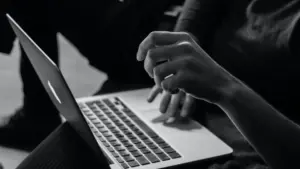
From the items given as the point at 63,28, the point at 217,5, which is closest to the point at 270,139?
the point at 217,5

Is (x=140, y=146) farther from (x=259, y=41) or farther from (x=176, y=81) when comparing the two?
(x=259, y=41)

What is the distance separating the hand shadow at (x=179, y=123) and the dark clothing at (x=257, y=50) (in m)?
0.05

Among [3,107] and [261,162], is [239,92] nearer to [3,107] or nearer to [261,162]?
[261,162]

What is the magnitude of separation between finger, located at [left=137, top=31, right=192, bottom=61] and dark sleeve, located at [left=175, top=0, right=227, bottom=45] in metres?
0.41

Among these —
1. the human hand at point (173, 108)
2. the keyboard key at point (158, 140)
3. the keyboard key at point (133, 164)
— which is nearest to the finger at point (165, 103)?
the human hand at point (173, 108)

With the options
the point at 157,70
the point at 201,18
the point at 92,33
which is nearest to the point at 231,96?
the point at 157,70

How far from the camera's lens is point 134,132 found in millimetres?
818

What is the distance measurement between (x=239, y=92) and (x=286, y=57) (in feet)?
0.97

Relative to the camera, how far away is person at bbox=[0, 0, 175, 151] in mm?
1110

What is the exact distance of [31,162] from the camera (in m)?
0.66

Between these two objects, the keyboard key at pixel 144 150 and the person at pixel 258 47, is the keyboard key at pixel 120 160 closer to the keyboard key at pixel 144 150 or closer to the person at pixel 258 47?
the keyboard key at pixel 144 150

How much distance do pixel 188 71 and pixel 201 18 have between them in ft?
1.75

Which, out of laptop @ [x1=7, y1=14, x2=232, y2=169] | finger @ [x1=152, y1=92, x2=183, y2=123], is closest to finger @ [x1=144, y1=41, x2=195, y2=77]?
laptop @ [x1=7, y1=14, x2=232, y2=169]

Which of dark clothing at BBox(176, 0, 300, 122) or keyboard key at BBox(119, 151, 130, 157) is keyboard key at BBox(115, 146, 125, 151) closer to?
keyboard key at BBox(119, 151, 130, 157)
